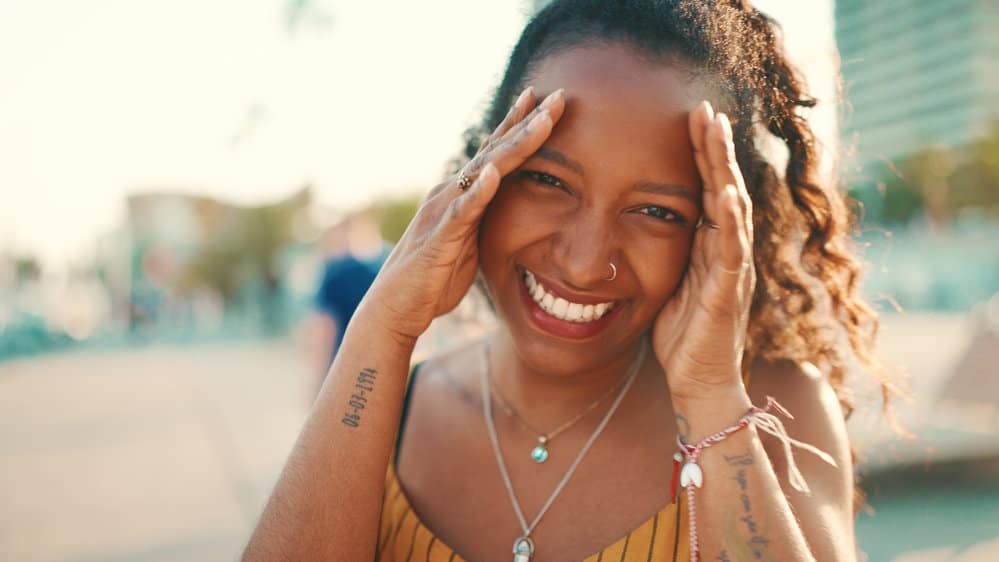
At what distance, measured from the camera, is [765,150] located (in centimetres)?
185

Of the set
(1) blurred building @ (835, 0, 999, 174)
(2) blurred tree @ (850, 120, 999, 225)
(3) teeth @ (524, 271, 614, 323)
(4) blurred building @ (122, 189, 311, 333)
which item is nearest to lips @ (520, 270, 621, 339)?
(3) teeth @ (524, 271, 614, 323)

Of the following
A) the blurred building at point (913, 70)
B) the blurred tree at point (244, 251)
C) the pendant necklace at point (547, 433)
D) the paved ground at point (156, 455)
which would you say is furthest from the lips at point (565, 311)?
the blurred tree at point (244, 251)

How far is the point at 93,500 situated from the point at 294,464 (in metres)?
4.56

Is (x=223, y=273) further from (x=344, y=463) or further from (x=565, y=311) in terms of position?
(x=565, y=311)

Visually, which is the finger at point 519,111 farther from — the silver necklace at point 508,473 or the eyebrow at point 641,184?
the silver necklace at point 508,473

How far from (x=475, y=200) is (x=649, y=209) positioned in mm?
387

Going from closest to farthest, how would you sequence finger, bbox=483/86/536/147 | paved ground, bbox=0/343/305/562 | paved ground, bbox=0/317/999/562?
1. finger, bbox=483/86/536/147
2. paved ground, bbox=0/317/999/562
3. paved ground, bbox=0/343/305/562

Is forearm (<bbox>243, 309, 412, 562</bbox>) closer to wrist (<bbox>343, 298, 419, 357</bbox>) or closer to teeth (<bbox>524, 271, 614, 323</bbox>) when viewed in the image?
wrist (<bbox>343, 298, 419, 357</bbox>)

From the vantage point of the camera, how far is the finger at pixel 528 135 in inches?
57.7

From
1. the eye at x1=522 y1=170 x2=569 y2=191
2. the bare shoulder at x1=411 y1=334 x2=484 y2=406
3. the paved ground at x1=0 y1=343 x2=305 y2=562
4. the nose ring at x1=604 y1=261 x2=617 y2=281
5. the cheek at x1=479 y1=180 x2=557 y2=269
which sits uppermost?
the eye at x1=522 y1=170 x2=569 y2=191

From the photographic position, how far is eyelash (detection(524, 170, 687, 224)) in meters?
1.57

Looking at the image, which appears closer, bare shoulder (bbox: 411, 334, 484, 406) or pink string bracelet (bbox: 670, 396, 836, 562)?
pink string bracelet (bbox: 670, 396, 836, 562)

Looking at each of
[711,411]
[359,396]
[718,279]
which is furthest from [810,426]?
[359,396]

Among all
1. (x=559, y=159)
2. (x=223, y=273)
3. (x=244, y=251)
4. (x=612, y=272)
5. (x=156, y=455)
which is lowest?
(x=223, y=273)
